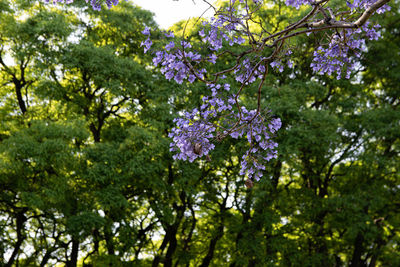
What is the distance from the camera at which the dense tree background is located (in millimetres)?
10125

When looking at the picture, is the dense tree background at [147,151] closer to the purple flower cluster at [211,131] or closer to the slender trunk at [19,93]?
the slender trunk at [19,93]

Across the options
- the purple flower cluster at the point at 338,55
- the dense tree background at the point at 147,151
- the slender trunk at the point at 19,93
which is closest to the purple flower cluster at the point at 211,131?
the purple flower cluster at the point at 338,55

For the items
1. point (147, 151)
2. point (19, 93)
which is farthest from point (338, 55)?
point (19, 93)

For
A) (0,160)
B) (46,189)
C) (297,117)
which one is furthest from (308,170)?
(0,160)

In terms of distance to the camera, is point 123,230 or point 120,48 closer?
point 123,230

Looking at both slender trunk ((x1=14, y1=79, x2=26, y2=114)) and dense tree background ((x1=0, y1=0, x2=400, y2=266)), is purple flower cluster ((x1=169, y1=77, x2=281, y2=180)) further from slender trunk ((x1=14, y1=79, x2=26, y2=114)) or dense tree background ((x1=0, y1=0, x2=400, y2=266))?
slender trunk ((x1=14, y1=79, x2=26, y2=114))

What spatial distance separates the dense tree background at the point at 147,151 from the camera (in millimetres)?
10125

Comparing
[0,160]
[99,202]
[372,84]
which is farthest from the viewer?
[372,84]

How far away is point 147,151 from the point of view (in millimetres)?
10492

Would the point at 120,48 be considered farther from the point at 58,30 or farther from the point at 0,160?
the point at 0,160

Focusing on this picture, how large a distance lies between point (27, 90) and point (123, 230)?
18.7 feet

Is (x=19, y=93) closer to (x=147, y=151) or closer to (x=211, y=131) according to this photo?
(x=147, y=151)

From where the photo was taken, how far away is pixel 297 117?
36.9 ft

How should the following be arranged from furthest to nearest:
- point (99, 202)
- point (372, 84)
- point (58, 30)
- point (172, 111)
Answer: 1. point (372, 84)
2. point (172, 111)
3. point (58, 30)
4. point (99, 202)
